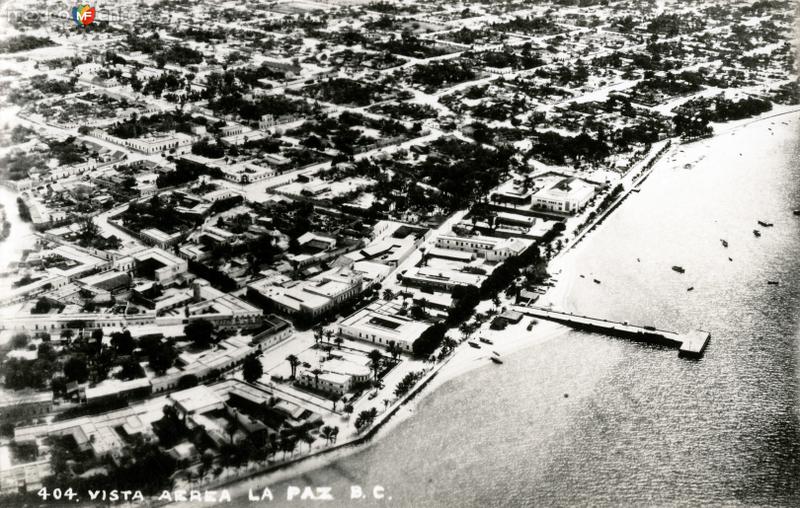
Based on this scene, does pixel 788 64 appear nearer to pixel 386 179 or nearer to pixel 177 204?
pixel 386 179

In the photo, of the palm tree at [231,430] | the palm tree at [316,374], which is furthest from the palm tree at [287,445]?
the palm tree at [316,374]

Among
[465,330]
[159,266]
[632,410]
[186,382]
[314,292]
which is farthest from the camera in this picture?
[159,266]

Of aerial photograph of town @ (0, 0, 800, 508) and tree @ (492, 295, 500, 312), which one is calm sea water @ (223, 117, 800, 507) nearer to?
aerial photograph of town @ (0, 0, 800, 508)

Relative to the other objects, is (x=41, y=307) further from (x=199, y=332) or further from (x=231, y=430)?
(x=231, y=430)

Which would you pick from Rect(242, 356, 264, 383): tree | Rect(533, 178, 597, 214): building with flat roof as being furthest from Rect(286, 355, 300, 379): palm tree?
Rect(533, 178, 597, 214): building with flat roof

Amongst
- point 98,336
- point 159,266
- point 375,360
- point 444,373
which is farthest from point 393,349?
point 159,266

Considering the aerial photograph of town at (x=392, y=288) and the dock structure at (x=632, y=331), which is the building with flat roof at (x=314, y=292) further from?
the dock structure at (x=632, y=331)
